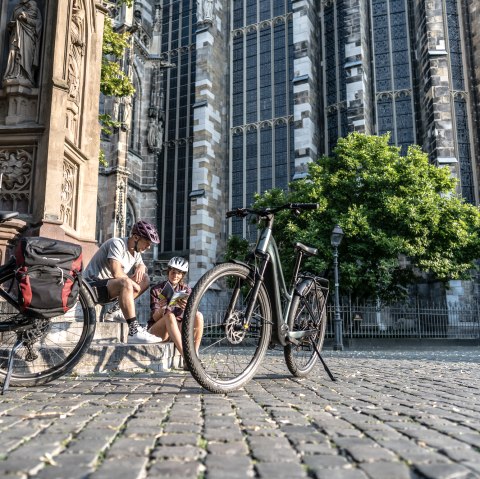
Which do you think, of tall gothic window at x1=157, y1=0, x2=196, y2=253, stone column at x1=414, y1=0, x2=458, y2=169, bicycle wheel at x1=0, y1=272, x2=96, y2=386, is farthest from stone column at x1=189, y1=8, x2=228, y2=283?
bicycle wheel at x1=0, y1=272, x2=96, y2=386

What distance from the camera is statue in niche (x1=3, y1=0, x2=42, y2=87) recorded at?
5520mm

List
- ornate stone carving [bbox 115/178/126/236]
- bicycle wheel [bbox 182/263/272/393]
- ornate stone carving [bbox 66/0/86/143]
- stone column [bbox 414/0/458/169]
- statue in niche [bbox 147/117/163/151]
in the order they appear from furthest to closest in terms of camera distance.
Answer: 1. statue in niche [bbox 147/117/163/151]
2. ornate stone carving [bbox 115/178/126/236]
3. stone column [bbox 414/0/458/169]
4. ornate stone carving [bbox 66/0/86/143]
5. bicycle wheel [bbox 182/263/272/393]

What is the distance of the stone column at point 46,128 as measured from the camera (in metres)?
5.24

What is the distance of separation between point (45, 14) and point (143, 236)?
10.2 ft

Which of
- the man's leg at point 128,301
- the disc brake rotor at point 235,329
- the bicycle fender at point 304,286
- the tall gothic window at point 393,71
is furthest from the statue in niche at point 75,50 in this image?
the tall gothic window at point 393,71

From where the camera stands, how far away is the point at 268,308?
360 centimetres

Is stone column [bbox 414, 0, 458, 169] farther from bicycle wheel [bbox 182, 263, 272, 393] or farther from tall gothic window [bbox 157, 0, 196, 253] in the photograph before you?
bicycle wheel [bbox 182, 263, 272, 393]

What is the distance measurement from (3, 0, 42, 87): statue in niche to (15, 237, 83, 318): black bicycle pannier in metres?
3.08

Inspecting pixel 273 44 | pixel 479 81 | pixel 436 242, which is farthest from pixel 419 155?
pixel 273 44

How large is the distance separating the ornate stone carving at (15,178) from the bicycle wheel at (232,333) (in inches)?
109

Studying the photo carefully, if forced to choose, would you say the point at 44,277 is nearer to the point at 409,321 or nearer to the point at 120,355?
the point at 120,355

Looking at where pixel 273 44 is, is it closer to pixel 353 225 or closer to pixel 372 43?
pixel 372 43

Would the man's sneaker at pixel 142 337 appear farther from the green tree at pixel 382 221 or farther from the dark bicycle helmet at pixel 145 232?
the green tree at pixel 382 221

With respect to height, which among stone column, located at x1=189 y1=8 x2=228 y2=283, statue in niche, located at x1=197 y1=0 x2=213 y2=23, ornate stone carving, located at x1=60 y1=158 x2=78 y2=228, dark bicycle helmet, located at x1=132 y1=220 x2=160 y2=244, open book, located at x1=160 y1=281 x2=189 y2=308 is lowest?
open book, located at x1=160 y1=281 x2=189 y2=308
